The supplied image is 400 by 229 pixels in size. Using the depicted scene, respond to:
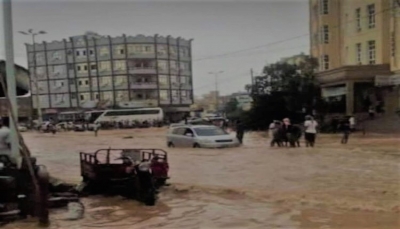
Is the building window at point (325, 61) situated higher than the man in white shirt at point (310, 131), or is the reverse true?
the building window at point (325, 61)

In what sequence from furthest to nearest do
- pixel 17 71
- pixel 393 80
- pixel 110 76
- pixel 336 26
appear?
1. pixel 336 26
2. pixel 393 80
3. pixel 110 76
4. pixel 17 71

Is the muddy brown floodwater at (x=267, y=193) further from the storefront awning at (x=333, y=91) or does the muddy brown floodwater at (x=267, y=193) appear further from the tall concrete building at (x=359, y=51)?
the storefront awning at (x=333, y=91)

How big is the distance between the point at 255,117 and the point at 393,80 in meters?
7.52

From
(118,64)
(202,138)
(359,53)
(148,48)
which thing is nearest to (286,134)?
(202,138)

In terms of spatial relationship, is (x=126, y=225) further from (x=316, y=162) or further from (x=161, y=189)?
(x=316, y=162)

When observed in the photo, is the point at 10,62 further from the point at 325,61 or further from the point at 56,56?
the point at 325,61

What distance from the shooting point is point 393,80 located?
83.6ft

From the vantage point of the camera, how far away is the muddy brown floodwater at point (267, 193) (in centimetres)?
737

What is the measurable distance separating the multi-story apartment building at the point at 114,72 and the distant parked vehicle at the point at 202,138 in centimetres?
134

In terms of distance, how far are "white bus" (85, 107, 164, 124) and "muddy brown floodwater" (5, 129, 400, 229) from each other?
6.85 meters

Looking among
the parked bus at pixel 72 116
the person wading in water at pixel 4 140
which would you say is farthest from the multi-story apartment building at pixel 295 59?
the person wading in water at pixel 4 140

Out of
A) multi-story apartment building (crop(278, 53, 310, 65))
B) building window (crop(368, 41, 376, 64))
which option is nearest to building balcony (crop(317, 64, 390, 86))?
multi-story apartment building (crop(278, 53, 310, 65))

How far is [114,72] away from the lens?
22047mm

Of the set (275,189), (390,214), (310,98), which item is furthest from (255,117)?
(390,214)
